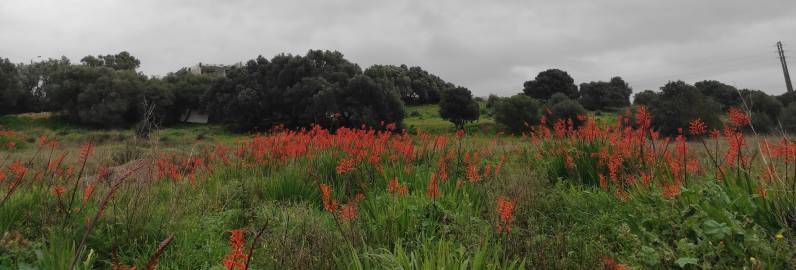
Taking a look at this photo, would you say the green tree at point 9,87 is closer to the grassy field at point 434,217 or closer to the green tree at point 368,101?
the green tree at point 368,101

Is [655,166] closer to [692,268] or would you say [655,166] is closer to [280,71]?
[692,268]

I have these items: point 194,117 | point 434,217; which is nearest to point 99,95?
point 194,117

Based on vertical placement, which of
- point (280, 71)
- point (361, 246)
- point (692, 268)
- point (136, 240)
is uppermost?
point (280, 71)

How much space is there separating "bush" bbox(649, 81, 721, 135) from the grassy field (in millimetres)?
35835

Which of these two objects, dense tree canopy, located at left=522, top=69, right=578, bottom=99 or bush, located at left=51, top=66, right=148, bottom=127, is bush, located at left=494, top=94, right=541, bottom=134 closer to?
dense tree canopy, located at left=522, top=69, right=578, bottom=99

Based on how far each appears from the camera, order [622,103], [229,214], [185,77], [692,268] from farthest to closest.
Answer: [622,103] < [185,77] < [229,214] < [692,268]

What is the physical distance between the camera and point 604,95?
6588cm

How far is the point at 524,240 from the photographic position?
137 inches

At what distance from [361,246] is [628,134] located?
396 centimetres

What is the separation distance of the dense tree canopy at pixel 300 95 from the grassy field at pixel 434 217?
32257 millimetres

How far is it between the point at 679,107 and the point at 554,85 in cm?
3263

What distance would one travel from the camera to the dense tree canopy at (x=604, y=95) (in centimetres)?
6525

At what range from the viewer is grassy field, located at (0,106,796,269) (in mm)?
2867

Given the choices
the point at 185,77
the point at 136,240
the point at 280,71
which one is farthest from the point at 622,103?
the point at 136,240
